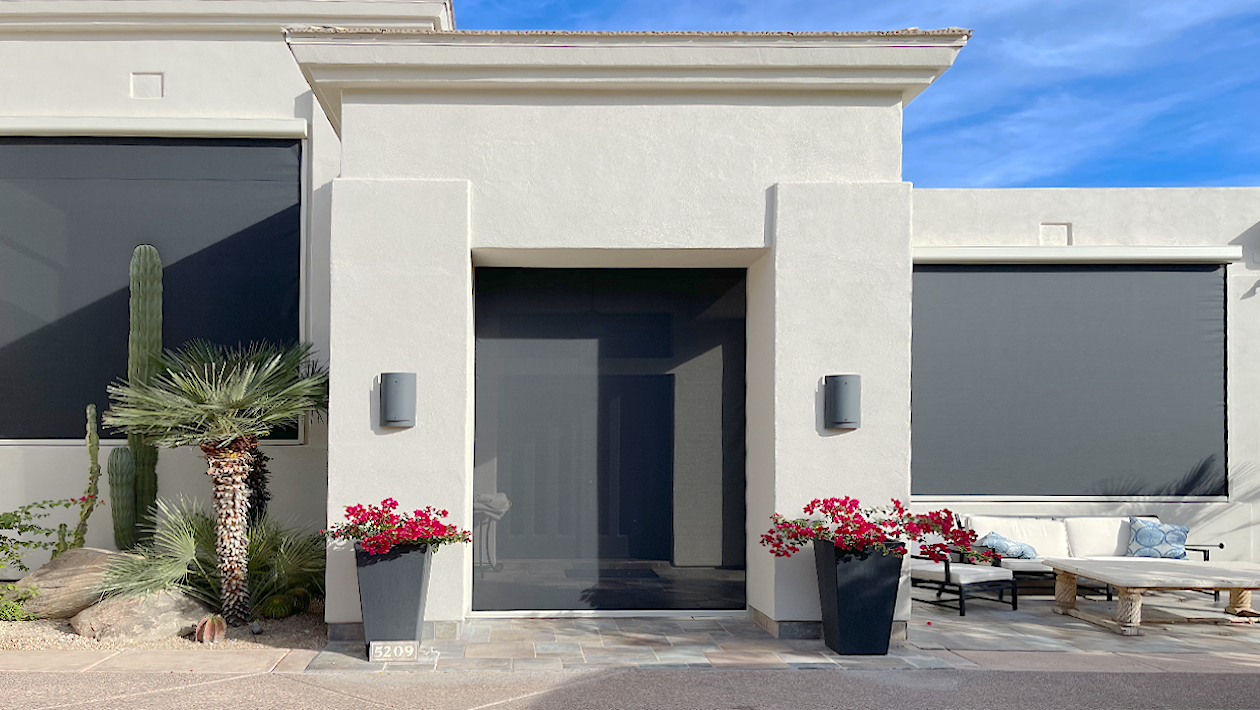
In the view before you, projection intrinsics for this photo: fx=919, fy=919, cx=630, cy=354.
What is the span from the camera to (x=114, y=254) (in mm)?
9414

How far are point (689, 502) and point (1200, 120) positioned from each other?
549 inches

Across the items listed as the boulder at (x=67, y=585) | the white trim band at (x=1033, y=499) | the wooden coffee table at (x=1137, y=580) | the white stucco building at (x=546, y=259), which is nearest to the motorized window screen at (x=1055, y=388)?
the white trim band at (x=1033, y=499)

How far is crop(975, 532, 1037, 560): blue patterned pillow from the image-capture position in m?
9.05

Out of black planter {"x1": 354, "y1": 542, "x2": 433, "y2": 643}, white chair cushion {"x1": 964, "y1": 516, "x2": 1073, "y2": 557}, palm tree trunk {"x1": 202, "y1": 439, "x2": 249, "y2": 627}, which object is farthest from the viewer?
white chair cushion {"x1": 964, "y1": 516, "x2": 1073, "y2": 557}

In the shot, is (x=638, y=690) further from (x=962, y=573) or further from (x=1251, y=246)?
(x=1251, y=246)

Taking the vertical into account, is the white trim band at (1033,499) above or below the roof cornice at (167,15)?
below

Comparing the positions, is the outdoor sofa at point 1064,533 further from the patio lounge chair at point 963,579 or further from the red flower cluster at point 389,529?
the red flower cluster at point 389,529

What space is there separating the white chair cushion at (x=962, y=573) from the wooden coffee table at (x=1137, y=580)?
47 cm

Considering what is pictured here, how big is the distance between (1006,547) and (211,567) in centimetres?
728

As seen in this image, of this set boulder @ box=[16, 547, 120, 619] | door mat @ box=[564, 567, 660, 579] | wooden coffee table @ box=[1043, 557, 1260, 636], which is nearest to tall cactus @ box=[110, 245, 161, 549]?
boulder @ box=[16, 547, 120, 619]

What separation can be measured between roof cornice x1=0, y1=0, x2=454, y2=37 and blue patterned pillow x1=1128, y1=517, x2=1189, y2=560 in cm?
914

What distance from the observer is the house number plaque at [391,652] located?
610 cm

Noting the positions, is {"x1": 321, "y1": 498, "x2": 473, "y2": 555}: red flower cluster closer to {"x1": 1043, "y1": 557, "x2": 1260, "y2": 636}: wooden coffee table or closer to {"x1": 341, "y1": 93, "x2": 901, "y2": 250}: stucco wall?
{"x1": 341, "y1": 93, "x2": 901, "y2": 250}: stucco wall

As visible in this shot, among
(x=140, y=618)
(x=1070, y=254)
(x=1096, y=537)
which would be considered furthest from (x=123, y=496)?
(x=1070, y=254)
